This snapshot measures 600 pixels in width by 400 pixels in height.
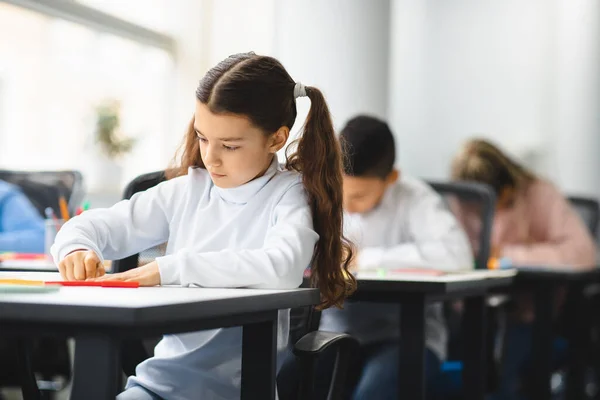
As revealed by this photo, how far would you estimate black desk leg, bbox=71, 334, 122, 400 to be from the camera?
3.67 ft

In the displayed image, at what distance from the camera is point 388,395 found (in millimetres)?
2350

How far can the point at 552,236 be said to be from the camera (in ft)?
13.2

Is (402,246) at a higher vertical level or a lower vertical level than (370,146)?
lower

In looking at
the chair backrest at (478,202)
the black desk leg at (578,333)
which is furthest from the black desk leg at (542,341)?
the chair backrest at (478,202)

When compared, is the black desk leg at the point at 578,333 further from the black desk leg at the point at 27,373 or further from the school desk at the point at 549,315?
the black desk leg at the point at 27,373

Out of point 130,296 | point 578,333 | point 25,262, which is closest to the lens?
point 130,296

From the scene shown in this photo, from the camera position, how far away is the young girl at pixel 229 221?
5.03 ft

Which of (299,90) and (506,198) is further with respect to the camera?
(506,198)

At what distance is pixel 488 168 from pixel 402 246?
136 centimetres

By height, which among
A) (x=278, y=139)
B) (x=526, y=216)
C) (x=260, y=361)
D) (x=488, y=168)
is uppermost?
(x=278, y=139)

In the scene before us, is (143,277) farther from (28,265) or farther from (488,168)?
(488,168)

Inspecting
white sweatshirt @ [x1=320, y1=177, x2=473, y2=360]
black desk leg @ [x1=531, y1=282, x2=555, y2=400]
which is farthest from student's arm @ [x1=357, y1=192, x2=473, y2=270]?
black desk leg @ [x1=531, y1=282, x2=555, y2=400]

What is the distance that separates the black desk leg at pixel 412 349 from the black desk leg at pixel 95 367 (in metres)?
1.05

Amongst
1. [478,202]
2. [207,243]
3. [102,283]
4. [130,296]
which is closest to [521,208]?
[478,202]
